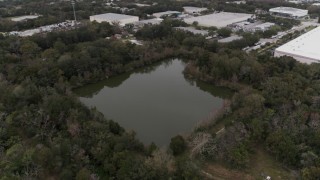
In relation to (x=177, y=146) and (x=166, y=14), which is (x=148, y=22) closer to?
(x=166, y=14)

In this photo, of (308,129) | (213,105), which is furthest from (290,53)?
(308,129)

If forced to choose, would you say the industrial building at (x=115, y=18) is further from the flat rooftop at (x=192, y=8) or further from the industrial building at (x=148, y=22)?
the flat rooftop at (x=192, y=8)

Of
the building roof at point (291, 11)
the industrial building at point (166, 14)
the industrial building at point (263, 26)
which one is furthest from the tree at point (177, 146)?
the building roof at point (291, 11)

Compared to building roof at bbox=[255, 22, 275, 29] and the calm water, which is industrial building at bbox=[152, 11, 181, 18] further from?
the calm water

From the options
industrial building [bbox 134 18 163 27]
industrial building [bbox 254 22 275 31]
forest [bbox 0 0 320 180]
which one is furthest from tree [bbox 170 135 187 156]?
industrial building [bbox 254 22 275 31]

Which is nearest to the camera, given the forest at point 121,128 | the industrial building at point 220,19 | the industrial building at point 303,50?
the forest at point 121,128

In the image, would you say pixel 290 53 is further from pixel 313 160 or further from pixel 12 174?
pixel 12 174
